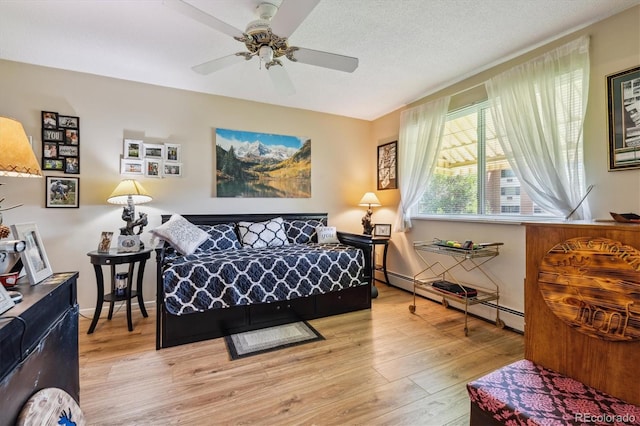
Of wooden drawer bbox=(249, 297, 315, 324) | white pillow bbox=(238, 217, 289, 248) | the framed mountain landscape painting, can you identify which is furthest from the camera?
the framed mountain landscape painting

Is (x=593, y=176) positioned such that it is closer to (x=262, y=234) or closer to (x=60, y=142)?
(x=262, y=234)

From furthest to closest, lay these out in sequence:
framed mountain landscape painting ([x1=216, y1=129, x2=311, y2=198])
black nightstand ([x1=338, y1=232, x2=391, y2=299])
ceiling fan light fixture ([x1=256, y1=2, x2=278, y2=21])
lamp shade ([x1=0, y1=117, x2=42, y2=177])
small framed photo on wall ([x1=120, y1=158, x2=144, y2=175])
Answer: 1. framed mountain landscape painting ([x1=216, y1=129, x2=311, y2=198])
2. black nightstand ([x1=338, y1=232, x2=391, y2=299])
3. small framed photo on wall ([x1=120, y1=158, x2=144, y2=175])
4. ceiling fan light fixture ([x1=256, y1=2, x2=278, y2=21])
5. lamp shade ([x1=0, y1=117, x2=42, y2=177])

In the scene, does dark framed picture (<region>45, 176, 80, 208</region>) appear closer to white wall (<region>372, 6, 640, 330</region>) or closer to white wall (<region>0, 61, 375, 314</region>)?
white wall (<region>0, 61, 375, 314</region>)

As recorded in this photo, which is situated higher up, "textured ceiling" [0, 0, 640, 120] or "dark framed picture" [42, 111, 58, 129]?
"textured ceiling" [0, 0, 640, 120]

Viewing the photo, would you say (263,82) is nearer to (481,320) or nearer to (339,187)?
(339,187)

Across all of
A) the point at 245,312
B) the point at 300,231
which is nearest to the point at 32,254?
the point at 245,312

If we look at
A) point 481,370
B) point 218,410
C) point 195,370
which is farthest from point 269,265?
point 481,370

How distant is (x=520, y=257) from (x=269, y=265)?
225 centimetres

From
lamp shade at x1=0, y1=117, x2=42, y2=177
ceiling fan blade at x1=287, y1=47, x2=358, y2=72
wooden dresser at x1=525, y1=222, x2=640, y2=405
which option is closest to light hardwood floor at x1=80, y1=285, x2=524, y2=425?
wooden dresser at x1=525, y1=222, x2=640, y2=405

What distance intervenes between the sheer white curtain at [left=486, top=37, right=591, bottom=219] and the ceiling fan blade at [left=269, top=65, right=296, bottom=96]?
1.94m

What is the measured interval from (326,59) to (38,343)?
2114 mm

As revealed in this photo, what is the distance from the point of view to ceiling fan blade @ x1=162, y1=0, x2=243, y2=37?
1.48 meters

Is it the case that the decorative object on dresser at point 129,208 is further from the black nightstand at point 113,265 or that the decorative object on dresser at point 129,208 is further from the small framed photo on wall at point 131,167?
the small framed photo on wall at point 131,167

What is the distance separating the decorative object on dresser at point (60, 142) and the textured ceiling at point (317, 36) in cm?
51
